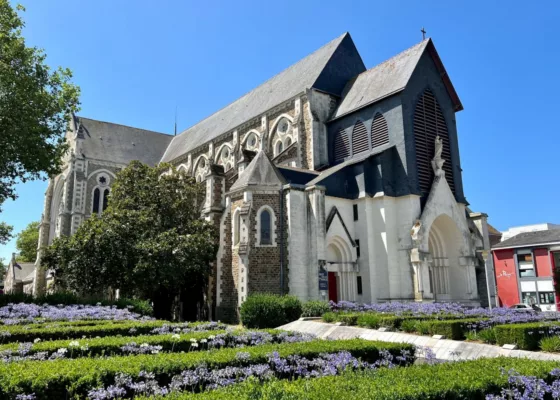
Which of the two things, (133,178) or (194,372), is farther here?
(133,178)

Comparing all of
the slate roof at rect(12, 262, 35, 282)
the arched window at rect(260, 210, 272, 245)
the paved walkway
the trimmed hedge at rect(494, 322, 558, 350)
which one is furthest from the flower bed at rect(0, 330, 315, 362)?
the slate roof at rect(12, 262, 35, 282)

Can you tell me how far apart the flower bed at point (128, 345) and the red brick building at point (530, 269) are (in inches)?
1333

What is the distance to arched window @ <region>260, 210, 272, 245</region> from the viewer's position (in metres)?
22.6

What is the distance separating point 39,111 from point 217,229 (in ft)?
35.9

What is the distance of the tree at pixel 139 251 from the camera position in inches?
890

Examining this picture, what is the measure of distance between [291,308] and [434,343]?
7799mm

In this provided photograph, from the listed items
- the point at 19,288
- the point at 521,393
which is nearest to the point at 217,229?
the point at 521,393

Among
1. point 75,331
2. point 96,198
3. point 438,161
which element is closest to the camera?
point 75,331

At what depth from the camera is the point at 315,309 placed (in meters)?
19.0

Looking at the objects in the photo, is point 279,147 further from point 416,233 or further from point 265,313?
point 265,313

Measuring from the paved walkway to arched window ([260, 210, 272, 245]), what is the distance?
225 inches

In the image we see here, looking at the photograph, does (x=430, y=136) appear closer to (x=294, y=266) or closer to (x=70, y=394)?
(x=294, y=266)

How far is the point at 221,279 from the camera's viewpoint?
23703mm

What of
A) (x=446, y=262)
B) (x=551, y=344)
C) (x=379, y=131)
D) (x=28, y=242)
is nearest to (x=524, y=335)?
(x=551, y=344)
